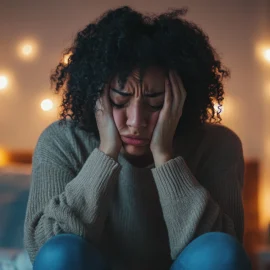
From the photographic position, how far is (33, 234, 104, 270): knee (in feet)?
2.64

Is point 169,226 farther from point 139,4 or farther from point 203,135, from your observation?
point 139,4

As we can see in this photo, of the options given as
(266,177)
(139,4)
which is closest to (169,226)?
(266,177)

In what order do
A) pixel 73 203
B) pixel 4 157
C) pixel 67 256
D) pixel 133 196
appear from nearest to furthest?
pixel 67 256, pixel 73 203, pixel 133 196, pixel 4 157

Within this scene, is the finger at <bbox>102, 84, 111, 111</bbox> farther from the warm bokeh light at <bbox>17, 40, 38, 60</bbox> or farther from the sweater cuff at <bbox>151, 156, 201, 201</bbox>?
the warm bokeh light at <bbox>17, 40, 38, 60</bbox>

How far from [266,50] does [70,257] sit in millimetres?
1581

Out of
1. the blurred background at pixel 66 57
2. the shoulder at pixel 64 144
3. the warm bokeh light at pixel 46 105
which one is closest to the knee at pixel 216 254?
the shoulder at pixel 64 144

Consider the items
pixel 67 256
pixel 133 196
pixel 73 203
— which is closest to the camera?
pixel 67 256

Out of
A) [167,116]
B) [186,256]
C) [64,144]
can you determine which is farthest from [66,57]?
[186,256]

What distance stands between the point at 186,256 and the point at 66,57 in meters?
1.42

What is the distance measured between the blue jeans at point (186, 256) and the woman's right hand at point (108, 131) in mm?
215

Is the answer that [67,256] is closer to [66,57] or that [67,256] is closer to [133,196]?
[133,196]

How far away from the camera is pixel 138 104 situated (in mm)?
984

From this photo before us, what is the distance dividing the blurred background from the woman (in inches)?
38.2

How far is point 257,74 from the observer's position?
7.02ft
